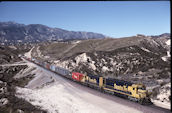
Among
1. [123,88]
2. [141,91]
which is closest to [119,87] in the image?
[123,88]

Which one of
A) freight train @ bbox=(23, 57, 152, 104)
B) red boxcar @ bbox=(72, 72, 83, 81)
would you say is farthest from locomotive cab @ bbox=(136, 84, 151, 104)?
red boxcar @ bbox=(72, 72, 83, 81)

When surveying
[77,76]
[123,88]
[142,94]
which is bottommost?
[142,94]

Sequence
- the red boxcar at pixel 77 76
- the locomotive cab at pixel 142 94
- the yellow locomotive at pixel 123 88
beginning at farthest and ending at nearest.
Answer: the red boxcar at pixel 77 76 < the yellow locomotive at pixel 123 88 < the locomotive cab at pixel 142 94

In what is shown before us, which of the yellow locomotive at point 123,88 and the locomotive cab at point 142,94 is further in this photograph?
the yellow locomotive at point 123,88

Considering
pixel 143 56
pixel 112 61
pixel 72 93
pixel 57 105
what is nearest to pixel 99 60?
pixel 112 61

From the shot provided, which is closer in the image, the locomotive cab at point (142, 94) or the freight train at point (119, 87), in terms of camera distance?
the locomotive cab at point (142, 94)

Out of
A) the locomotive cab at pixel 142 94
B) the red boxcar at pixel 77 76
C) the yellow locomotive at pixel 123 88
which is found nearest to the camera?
the locomotive cab at pixel 142 94

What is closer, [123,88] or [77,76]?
[123,88]

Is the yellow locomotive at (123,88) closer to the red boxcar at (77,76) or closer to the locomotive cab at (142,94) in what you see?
the locomotive cab at (142,94)

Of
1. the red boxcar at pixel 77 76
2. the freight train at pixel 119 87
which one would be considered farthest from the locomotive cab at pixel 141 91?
the red boxcar at pixel 77 76

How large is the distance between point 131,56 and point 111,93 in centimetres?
3890

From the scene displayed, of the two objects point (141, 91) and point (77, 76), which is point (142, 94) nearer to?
point (141, 91)

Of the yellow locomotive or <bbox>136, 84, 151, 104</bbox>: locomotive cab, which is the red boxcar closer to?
the yellow locomotive

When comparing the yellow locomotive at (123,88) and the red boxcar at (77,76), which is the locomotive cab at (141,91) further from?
the red boxcar at (77,76)
